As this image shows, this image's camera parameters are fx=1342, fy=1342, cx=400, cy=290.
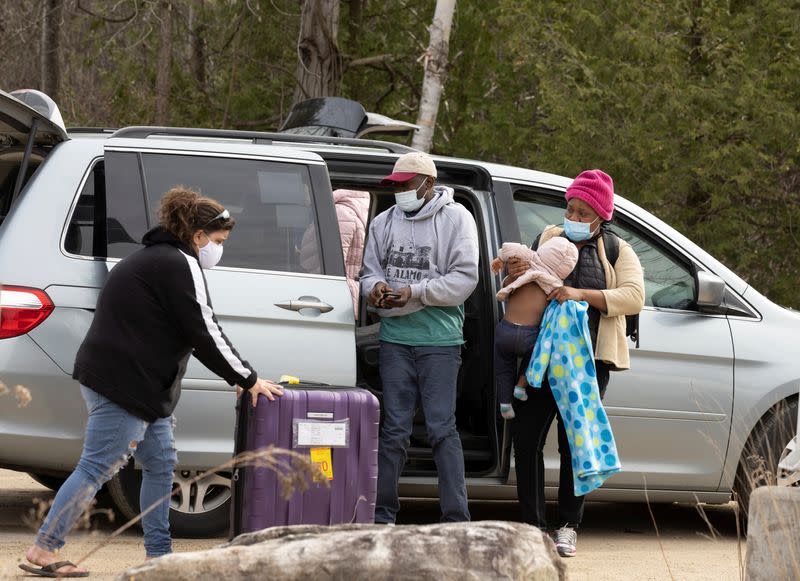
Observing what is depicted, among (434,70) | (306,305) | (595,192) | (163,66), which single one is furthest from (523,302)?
(163,66)

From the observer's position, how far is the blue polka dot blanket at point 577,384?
6.07 metres

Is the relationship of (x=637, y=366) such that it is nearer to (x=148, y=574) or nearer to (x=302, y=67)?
(x=148, y=574)

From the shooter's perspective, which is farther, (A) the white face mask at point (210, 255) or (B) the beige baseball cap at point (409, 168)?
(B) the beige baseball cap at point (409, 168)

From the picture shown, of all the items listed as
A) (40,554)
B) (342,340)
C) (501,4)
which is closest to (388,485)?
(342,340)

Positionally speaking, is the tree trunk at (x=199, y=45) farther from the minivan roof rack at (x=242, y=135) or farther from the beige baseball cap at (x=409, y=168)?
the beige baseball cap at (x=409, y=168)

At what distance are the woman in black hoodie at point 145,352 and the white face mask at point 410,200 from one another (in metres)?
1.27

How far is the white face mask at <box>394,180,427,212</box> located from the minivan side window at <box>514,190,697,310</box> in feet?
2.56

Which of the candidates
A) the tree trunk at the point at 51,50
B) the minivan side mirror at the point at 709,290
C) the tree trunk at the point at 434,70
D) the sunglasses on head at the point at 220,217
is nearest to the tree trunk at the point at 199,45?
the tree trunk at the point at 51,50

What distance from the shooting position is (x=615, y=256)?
6348mm

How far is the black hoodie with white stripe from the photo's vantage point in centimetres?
505

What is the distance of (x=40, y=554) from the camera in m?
5.06

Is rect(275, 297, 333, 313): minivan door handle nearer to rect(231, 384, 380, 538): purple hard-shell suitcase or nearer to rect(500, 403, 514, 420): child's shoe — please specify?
rect(231, 384, 380, 538): purple hard-shell suitcase

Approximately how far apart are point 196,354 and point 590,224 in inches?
80.7

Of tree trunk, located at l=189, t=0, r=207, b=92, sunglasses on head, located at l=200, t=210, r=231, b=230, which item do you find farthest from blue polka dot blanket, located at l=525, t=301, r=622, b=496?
tree trunk, located at l=189, t=0, r=207, b=92
